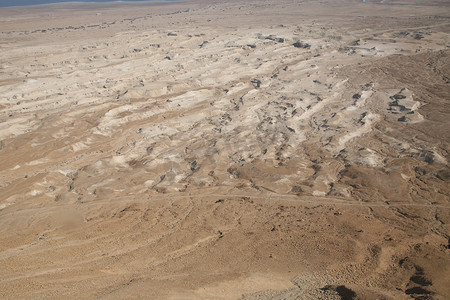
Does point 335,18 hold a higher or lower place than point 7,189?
higher

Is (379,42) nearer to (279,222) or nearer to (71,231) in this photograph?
(279,222)

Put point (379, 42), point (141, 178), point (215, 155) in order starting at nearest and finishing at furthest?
point (141, 178), point (215, 155), point (379, 42)

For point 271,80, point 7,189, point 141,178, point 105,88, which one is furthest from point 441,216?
point 105,88

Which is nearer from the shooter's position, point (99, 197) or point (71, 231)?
point (71, 231)

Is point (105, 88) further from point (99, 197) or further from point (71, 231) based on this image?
point (71, 231)

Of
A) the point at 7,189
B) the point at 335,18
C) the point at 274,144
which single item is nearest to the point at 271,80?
the point at 274,144

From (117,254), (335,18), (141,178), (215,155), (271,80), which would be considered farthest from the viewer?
(335,18)

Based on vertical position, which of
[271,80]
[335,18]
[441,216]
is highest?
[335,18]
